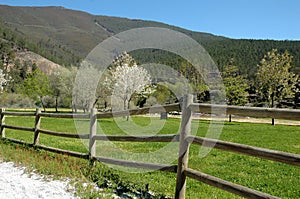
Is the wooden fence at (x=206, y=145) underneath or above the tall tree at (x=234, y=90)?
underneath

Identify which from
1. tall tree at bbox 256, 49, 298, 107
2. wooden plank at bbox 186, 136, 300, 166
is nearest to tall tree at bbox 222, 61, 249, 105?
tall tree at bbox 256, 49, 298, 107

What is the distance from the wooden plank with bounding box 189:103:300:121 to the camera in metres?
4.07

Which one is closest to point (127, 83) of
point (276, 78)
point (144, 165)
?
point (276, 78)

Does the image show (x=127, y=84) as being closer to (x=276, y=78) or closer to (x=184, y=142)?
(x=276, y=78)

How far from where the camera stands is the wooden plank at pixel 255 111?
4.07 meters

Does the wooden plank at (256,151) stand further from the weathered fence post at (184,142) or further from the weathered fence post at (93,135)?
the weathered fence post at (93,135)

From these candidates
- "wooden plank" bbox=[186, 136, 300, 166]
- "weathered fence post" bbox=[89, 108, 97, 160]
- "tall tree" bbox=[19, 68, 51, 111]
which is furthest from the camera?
"tall tree" bbox=[19, 68, 51, 111]

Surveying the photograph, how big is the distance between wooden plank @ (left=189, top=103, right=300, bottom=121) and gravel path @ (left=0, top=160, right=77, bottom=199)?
3.00m

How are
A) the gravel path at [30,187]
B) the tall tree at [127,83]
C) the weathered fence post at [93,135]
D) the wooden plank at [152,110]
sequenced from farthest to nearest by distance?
the tall tree at [127,83] < the weathered fence post at [93,135] < the wooden plank at [152,110] < the gravel path at [30,187]

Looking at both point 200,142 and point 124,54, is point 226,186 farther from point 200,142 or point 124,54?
point 124,54

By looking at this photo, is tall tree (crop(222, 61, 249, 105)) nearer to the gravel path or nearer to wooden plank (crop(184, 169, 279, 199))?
the gravel path

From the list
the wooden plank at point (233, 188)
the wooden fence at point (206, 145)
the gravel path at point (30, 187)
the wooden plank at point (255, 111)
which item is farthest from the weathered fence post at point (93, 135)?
the wooden plank at point (255, 111)

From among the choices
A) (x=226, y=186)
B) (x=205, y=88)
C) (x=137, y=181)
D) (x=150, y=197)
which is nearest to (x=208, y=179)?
(x=226, y=186)

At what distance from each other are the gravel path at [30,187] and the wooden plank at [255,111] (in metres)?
3.00
